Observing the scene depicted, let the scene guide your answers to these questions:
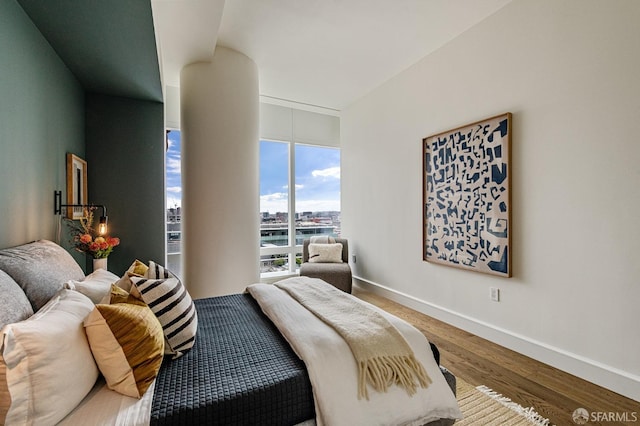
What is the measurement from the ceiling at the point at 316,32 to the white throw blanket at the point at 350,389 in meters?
2.47

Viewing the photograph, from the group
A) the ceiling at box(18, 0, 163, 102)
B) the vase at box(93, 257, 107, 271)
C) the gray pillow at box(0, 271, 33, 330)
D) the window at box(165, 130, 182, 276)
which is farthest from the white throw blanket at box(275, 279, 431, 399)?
the window at box(165, 130, 182, 276)

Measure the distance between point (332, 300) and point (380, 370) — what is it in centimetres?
65

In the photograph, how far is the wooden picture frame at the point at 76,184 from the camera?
245cm

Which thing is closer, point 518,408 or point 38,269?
point 38,269

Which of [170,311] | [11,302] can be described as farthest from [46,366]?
[170,311]

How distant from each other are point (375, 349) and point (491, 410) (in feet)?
3.40

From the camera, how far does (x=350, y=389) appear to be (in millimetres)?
1237

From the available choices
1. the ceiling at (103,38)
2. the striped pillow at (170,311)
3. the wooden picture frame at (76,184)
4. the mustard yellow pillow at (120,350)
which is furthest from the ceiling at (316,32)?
the mustard yellow pillow at (120,350)

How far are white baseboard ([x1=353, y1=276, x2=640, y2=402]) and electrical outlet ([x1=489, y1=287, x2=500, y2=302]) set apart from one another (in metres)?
0.25

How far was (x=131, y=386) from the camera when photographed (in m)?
1.07

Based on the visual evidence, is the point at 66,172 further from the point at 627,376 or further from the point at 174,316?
the point at 627,376

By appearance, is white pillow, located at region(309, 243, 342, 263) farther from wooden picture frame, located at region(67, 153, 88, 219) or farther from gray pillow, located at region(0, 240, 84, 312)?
gray pillow, located at region(0, 240, 84, 312)

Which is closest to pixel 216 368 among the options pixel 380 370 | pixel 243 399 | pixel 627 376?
pixel 243 399

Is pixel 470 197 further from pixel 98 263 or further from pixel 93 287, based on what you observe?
pixel 98 263
